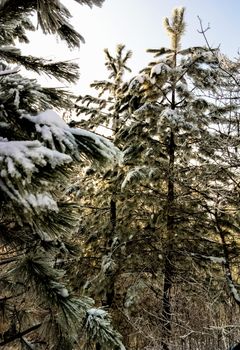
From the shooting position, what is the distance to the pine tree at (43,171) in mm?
1774

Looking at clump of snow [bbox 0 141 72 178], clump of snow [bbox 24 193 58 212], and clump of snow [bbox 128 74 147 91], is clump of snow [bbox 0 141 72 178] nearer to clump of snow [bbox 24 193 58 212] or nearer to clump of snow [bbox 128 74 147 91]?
clump of snow [bbox 24 193 58 212]

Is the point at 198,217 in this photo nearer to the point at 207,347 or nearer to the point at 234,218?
the point at 234,218

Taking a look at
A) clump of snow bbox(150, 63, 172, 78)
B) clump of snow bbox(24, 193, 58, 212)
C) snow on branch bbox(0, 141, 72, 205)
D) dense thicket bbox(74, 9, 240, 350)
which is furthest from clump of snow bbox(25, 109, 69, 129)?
clump of snow bbox(150, 63, 172, 78)

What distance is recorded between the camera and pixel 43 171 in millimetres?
1849

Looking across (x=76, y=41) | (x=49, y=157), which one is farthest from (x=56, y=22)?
(x=49, y=157)

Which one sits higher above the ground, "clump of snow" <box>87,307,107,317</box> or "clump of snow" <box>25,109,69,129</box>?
"clump of snow" <box>25,109,69,129</box>

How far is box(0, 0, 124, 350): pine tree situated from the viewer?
1774 millimetres

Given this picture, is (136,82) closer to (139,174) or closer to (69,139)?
(139,174)

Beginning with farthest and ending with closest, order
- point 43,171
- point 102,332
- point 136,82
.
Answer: point 136,82 → point 102,332 → point 43,171

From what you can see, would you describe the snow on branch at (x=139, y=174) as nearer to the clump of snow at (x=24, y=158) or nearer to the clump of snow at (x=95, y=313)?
the clump of snow at (x=95, y=313)

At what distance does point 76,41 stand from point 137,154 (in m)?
6.05

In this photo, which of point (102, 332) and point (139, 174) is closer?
point (102, 332)

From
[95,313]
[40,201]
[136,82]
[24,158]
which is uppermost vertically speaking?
[136,82]

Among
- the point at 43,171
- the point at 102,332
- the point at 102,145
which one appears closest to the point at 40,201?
the point at 43,171
